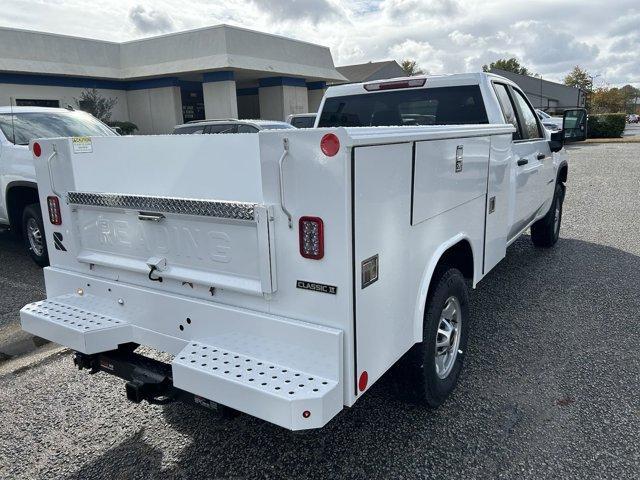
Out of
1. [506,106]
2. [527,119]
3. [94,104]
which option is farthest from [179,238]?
[94,104]

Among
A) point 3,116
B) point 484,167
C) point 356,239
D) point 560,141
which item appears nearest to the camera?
point 356,239

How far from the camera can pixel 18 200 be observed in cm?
688

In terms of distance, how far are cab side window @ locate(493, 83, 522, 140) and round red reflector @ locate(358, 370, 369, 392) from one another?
3.17 m

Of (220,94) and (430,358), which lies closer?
(430,358)

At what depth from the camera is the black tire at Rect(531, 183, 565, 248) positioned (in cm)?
688

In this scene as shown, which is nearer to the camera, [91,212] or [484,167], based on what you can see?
[91,212]

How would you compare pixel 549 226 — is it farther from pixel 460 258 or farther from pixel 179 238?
pixel 179 238

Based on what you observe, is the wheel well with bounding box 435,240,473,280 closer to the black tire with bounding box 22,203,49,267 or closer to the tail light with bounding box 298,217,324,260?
the tail light with bounding box 298,217,324,260

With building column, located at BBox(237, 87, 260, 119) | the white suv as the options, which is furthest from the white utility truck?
building column, located at BBox(237, 87, 260, 119)

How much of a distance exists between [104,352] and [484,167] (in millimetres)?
2721

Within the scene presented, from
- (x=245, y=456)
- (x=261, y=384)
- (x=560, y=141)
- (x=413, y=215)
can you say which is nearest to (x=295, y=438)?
(x=245, y=456)

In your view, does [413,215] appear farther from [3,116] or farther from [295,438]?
[3,116]

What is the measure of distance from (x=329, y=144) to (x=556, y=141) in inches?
190

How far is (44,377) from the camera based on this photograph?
13.0 feet
